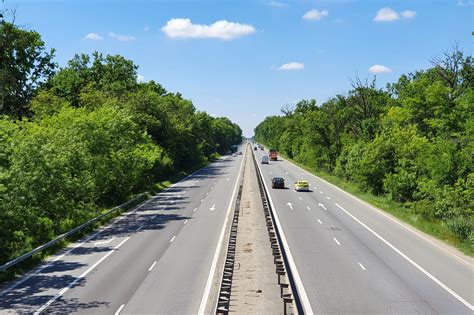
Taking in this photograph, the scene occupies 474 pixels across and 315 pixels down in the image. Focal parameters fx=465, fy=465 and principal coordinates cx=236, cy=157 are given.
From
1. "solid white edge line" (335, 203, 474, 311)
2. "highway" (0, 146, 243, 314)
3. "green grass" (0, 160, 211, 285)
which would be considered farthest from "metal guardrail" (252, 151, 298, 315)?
"green grass" (0, 160, 211, 285)

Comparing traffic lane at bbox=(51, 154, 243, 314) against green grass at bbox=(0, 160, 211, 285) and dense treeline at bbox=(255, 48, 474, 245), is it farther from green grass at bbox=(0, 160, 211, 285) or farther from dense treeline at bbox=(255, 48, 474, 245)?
dense treeline at bbox=(255, 48, 474, 245)

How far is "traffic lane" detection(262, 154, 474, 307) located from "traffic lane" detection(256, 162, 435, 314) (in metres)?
2.14

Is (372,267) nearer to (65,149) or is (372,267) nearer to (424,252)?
(424,252)

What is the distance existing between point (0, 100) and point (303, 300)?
187ft

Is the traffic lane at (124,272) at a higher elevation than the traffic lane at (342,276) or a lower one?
lower

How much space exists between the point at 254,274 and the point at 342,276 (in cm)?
396

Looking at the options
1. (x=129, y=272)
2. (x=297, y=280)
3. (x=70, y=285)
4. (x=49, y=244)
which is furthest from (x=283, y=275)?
(x=49, y=244)

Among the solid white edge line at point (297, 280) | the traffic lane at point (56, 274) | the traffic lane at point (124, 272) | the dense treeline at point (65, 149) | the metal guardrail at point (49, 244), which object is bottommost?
the traffic lane at point (56, 274)

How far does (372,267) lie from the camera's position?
22250 mm

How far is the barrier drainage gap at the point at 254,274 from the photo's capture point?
1688 centimetres

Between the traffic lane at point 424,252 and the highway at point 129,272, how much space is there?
10.5 m

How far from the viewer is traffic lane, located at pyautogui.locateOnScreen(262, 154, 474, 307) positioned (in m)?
20.2

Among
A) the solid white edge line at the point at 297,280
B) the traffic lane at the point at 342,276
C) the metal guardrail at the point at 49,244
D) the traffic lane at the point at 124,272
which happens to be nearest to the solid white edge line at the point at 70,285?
the traffic lane at the point at 124,272

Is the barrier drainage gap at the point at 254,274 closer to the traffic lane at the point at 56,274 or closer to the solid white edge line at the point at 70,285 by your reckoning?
the solid white edge line at the point at 70,285
